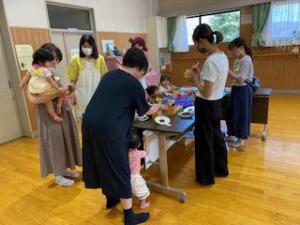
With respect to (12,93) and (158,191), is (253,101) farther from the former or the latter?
(12,93)

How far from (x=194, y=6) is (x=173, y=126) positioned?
546cm

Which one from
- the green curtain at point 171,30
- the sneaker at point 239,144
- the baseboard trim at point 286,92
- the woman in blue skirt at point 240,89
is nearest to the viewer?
the woman in blue skirt at point 240,89

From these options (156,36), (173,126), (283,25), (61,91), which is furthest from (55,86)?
(283,25)

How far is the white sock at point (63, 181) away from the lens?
235cm

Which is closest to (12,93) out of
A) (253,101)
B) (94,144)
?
(94,144)

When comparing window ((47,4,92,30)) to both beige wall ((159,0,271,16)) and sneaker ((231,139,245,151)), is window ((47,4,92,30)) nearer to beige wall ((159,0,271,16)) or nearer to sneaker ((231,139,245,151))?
beige wall ((159,0,271,16))

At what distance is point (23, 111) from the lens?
12.4 ft

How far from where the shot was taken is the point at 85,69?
95.9 inches

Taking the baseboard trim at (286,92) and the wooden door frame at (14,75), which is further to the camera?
the baseboard trim at (286,92)

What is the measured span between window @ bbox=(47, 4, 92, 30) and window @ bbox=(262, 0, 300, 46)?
4220 mm

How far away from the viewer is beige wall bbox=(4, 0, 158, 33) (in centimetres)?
349

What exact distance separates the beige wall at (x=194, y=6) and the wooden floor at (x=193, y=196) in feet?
13.6

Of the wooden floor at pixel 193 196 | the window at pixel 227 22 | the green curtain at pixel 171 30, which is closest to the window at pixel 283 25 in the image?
the window at pixel 227 22

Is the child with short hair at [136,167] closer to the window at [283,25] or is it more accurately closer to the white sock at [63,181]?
the white sock at [63,181]
